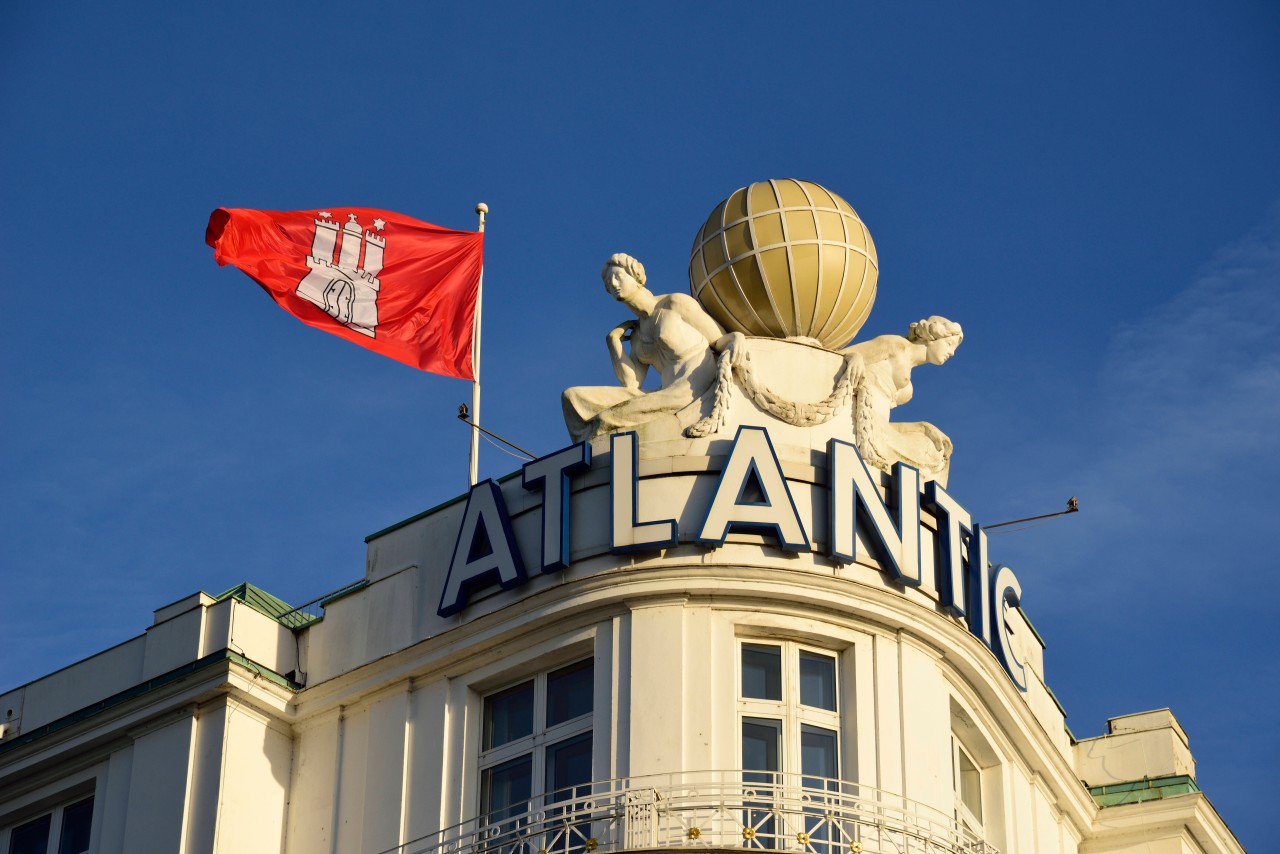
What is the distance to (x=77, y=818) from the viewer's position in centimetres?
3684

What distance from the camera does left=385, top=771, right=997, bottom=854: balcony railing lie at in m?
31.3

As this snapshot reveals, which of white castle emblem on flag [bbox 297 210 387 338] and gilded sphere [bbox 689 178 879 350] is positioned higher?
white castle emblem on flag [bbox 297 210 387 338]

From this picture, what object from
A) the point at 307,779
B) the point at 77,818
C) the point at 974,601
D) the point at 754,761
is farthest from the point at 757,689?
the point at 77,818

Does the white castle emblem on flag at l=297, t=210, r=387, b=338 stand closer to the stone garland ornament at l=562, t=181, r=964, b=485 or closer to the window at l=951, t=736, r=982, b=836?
the stone garland ornament at l=562, t=181, r=964, b=485

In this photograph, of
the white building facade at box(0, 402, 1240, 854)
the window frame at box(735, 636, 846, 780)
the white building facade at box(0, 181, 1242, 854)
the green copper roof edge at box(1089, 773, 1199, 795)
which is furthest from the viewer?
the green copper roof edge at box(1089, 773, 1199, 795)

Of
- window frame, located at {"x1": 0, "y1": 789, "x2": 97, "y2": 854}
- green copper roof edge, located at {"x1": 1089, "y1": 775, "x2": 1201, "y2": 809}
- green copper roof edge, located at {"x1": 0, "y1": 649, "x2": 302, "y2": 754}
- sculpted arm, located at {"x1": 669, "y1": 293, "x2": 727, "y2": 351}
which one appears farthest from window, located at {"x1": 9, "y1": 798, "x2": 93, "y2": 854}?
green copper roof edge, located at {"x1": 1089, "y1": 775, "x2": 1201, "y2": 809}

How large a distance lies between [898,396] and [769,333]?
6.53 feet

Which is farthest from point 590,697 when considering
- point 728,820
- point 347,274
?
point 347,274

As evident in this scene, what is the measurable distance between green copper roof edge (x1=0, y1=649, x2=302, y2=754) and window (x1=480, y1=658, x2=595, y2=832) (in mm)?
3099

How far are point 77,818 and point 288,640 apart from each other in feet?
12.8

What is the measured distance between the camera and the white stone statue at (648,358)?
3509 centimetres

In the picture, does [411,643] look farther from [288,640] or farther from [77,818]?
[77,818]

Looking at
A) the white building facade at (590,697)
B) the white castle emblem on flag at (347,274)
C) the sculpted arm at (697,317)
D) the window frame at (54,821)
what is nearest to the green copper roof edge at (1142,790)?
Answer: the white building facade at (590,697)

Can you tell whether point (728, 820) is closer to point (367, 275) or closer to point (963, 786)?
point (963, 786)
